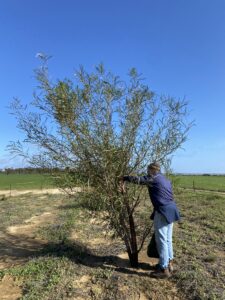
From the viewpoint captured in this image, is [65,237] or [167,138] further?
[65,237]

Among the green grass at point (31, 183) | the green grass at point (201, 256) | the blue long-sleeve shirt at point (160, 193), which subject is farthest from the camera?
the green grass at point (31, 183)

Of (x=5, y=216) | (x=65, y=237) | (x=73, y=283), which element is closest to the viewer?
(x=73, y=283)

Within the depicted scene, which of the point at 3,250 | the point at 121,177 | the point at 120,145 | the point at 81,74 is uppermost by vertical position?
the point at 81,74

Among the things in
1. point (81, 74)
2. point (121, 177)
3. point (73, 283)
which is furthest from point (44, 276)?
point (81, 74)

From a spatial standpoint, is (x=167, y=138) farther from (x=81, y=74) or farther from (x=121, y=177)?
(x=81, y=74)

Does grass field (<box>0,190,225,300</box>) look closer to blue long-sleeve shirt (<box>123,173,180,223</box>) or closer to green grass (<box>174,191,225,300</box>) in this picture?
green grass (<box>174,191,225,300</box>)

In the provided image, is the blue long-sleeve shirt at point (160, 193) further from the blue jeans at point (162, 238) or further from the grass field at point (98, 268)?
the grass field at point (98, 268)

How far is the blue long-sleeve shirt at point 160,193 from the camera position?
629 centimetres

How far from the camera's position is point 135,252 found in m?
7.21

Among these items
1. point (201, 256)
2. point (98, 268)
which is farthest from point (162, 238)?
point (201, 256)

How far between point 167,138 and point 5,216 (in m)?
12.0

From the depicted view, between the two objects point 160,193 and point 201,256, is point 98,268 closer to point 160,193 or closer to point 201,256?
point 160,193

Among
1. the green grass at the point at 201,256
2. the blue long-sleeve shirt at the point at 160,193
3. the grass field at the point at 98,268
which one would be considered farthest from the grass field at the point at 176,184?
the green grass at the point at 201,256

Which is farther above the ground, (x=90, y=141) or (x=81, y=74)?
(x=81, y=74)
